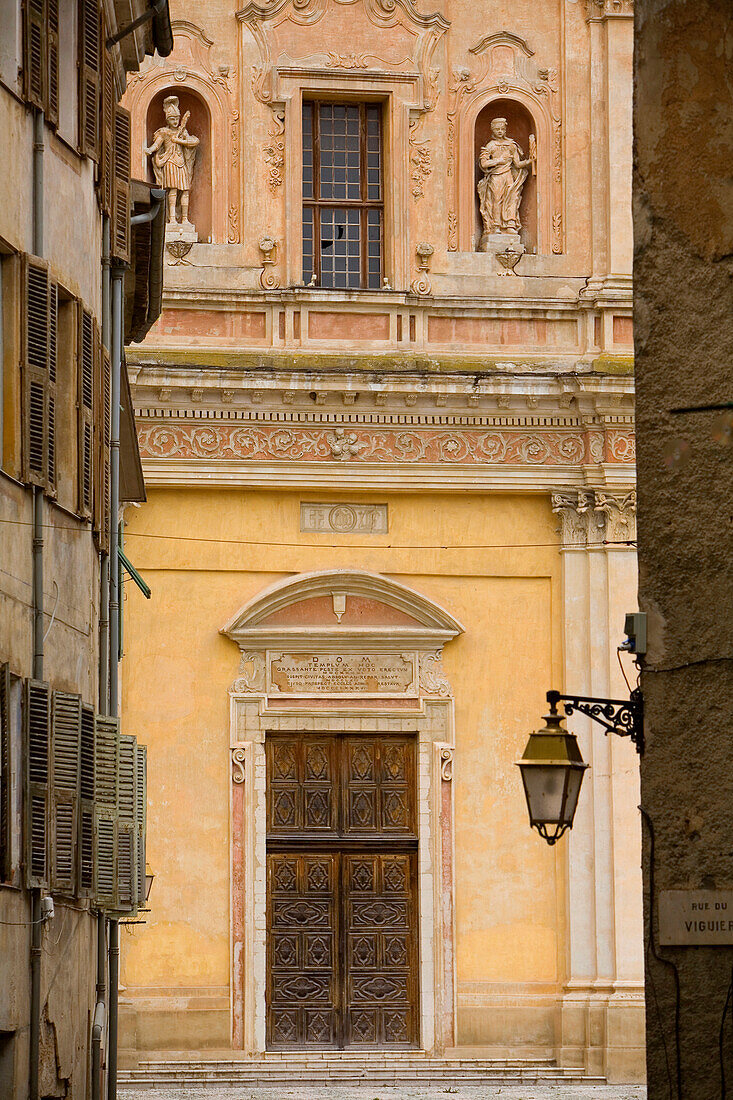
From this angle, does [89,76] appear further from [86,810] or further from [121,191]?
[86,810]

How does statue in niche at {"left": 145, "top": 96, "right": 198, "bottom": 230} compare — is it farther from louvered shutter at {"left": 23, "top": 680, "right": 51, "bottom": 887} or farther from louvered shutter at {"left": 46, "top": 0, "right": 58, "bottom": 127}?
louvered shutter at {"left": 23, "top": 680, "right": 51, "bottom": 887}

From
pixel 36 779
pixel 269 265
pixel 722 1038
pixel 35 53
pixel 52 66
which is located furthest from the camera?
pixel 269 265

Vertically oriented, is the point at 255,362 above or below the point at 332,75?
below

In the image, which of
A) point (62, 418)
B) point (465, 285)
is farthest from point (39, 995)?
point (465, 285)

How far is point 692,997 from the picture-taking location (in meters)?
8.16

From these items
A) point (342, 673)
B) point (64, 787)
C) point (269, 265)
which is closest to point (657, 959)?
point (64, 787)

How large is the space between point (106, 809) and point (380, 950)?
10.6 meters

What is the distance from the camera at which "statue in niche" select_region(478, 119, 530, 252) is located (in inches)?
977

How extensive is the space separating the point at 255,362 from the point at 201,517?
5.94ft

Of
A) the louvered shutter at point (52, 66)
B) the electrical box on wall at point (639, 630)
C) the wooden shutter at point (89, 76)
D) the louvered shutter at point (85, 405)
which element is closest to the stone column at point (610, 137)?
the wooden shutter at point (89, 76)

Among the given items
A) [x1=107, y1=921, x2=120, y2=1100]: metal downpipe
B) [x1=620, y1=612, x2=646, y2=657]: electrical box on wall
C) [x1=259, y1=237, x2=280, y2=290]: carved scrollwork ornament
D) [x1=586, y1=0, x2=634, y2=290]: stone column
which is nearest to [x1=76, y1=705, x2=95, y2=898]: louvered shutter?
[x1=107, y1=921, x2=120, y2=1100]: metal downpipe

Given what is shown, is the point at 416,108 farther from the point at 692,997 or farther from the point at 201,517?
the point at 692,997

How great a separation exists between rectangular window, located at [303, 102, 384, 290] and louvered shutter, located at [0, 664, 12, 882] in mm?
13856

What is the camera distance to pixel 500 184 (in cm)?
2488
